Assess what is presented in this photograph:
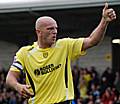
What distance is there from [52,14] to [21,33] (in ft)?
15.2

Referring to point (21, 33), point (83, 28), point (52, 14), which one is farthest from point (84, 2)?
point (21, 33)

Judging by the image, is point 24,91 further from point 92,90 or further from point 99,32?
point 92,90

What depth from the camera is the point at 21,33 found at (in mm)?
23516

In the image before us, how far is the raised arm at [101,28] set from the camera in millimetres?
5941

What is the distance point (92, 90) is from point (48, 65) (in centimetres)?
1191

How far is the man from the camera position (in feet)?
20.7

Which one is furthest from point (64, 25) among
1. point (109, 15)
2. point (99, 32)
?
point (109, 15)

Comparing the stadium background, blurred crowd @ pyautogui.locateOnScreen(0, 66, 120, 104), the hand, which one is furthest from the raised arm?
blurred crowd @ pyautogui.locateOnScreen(0, 66, 120, 104)

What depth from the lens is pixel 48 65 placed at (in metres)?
6.40

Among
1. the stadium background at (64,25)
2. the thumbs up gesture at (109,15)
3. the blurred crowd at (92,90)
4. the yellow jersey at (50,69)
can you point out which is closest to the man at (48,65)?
the yellow jersey at (50,69)

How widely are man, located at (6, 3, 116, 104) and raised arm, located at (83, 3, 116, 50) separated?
11 millimetres

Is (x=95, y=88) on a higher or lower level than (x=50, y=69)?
lower

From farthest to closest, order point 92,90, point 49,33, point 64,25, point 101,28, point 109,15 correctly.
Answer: point 64,25
point 92,90
point 49,33
point 101,28
point 109,15

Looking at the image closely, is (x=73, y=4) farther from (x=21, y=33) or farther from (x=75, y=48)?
(x=75, y=48)
